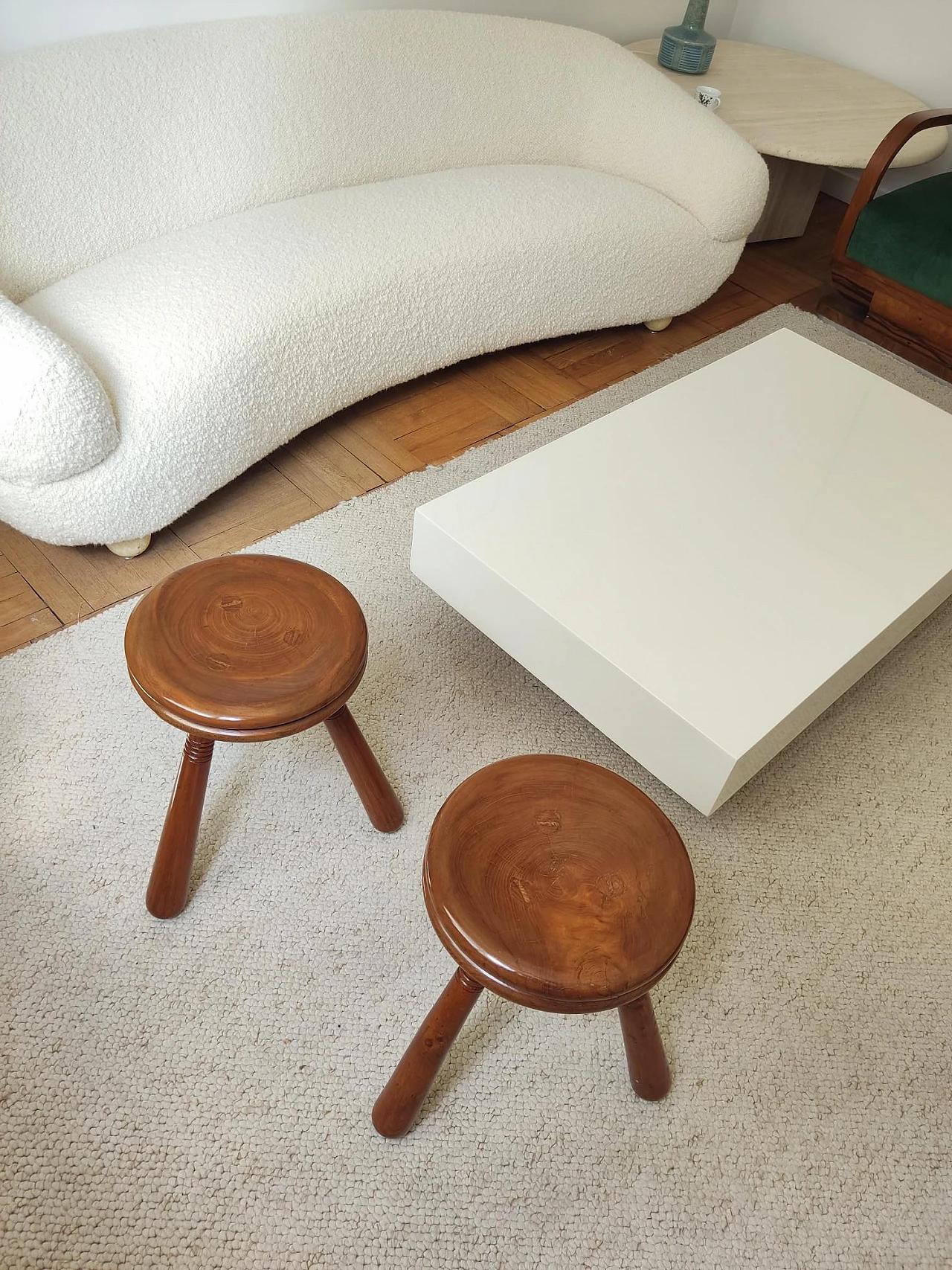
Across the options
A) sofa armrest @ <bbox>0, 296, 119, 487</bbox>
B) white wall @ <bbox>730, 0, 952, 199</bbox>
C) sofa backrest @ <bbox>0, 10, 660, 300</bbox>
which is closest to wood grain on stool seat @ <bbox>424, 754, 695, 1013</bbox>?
sofa armrest @ <bbox>0, 296, 119, 487</bbox>

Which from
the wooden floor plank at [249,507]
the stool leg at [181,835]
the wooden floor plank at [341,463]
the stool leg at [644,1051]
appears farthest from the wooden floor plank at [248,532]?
the stool leg at [644,1051]

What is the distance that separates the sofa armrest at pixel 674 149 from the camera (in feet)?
7.29

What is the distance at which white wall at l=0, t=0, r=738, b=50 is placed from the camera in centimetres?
176

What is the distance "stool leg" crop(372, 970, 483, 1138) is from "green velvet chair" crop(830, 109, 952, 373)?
81.6 inches

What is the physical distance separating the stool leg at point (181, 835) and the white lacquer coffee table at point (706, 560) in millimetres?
462

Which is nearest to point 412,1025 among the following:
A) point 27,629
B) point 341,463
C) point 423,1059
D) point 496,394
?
point 423,1059

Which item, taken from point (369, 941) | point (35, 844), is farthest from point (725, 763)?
point (35, 844)

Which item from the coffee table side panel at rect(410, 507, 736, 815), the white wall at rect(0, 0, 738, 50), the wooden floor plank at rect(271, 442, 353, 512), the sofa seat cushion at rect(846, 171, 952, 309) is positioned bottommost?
the wooden floor plank at rect(271, 442, 353, 512)

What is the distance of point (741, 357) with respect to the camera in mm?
1850

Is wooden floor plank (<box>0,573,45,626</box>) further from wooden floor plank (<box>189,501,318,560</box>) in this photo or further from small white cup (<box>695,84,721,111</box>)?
small white cup (<box>695,84,721,111</box>)

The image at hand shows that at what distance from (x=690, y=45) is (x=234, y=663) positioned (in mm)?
2426

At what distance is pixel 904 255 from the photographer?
2.35 metres

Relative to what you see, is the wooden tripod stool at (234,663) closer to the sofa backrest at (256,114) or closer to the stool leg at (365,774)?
the stool leg at (365,774)

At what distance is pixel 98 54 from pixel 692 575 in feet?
4.58
